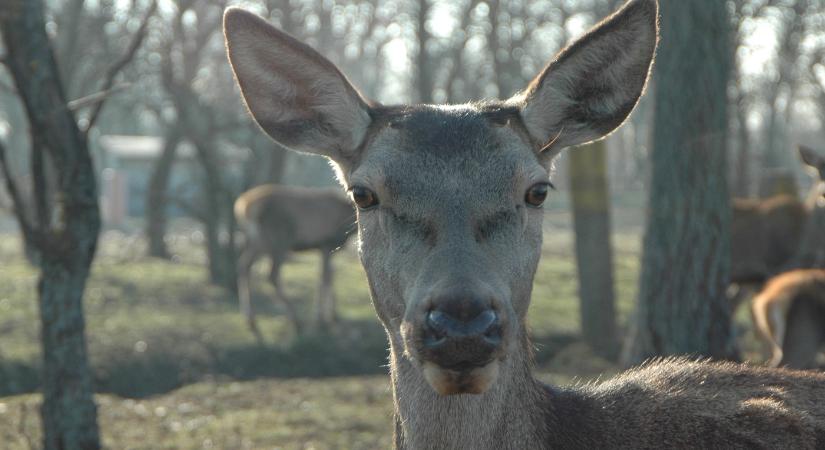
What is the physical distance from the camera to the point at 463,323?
113 inches

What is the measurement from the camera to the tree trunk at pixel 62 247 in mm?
5641

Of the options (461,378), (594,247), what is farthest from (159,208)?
(461,378)

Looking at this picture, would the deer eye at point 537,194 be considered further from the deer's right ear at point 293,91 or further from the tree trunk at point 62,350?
the tree trunk at point 62,350

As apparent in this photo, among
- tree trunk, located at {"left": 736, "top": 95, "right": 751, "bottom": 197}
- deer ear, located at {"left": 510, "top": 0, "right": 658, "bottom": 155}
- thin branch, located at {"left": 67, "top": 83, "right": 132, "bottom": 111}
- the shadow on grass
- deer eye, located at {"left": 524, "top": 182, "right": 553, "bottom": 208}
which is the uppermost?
thin branch, located at {"left": 67, "top": 83, "right": 132, "bottom": 111}

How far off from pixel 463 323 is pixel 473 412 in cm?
70

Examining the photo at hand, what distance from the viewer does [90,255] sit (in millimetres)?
5965

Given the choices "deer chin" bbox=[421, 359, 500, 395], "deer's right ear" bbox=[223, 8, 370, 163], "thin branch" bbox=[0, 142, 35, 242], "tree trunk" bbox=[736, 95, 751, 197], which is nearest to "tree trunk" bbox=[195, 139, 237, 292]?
"thin branch" bbox=[0, 142, 35, 242]

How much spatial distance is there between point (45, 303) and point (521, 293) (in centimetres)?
365

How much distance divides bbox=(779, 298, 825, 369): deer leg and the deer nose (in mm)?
5869

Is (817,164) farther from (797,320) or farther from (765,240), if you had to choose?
(797,320)

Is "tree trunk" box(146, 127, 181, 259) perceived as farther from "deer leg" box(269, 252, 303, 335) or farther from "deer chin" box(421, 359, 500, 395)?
"deer chin" box(421, 359, 500, 395)

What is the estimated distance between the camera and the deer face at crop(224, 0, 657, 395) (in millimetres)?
2967

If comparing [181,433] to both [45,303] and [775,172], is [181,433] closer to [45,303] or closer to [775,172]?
[45,303]

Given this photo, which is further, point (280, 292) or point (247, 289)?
point (280, 292)
